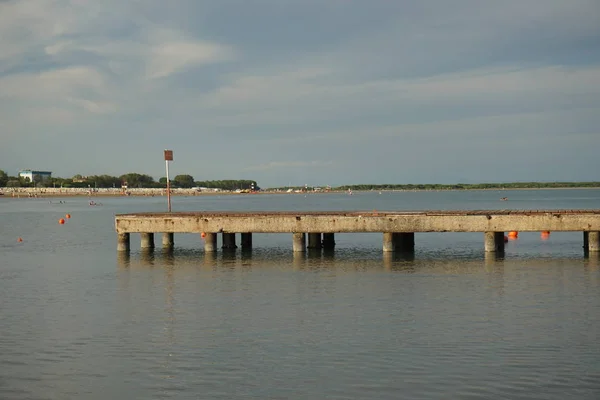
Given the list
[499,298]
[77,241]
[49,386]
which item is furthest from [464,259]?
[77,241]

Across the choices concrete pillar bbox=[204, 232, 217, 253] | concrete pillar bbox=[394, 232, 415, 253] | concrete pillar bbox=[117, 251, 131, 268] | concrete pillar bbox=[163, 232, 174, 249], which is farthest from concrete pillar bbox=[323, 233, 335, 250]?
concrete pillar bbox=[117, 251, 131, 268]

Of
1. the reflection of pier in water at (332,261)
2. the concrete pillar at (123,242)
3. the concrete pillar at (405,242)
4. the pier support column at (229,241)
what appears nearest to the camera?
the reflection of pier in water at (332,261)

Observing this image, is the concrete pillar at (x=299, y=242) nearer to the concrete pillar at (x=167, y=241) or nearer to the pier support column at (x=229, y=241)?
the pier support column at (x=229, y=241)

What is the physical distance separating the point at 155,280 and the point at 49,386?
54.0 ft

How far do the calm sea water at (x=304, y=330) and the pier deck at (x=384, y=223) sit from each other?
1.79 m

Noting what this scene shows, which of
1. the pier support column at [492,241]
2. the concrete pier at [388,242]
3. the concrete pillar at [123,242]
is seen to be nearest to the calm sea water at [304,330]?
the concrete pier at [388,242]

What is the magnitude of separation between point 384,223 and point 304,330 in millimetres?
18761

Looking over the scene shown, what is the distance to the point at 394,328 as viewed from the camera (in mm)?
21859

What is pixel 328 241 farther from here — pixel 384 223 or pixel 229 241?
pixel 384 223

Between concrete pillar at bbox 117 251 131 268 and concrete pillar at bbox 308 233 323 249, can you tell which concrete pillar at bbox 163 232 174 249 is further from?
concrete pillar at bbox 308 233 323 249

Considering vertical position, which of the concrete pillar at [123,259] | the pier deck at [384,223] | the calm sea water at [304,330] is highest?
the pier deck at [384,223]

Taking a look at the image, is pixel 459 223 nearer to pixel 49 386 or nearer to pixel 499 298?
pixel 499 298

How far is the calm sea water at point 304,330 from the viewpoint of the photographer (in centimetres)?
1642

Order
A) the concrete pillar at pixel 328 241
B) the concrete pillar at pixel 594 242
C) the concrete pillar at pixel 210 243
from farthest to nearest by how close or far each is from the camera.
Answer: the concrete pillar at pixel 328 241
the concrete pillar at pixel 210 243
the concrete pillar at pixel 594 242
